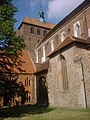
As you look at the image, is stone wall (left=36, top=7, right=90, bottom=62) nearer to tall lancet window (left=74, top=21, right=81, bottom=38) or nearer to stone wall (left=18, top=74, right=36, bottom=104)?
tall lancet window (left=74, top=21, right=81, bottom=38)

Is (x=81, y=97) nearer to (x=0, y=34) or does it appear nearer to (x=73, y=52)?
(x=73, y=52)

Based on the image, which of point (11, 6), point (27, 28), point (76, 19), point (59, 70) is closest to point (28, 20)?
point (27, 28)

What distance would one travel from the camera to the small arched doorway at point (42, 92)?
934 inches

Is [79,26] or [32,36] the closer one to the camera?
[79,26]

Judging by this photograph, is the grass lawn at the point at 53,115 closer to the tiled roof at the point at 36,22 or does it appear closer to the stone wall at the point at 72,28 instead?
the stone wall at the point at 72,28

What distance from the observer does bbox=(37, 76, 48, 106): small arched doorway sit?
23.7 metres

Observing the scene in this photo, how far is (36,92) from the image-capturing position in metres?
27.0

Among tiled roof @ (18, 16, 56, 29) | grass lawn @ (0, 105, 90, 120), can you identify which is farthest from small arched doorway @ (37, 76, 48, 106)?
tiled roof @ (18, 16, 56, 29)

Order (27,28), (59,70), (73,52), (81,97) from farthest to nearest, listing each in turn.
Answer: (27,28), (59,70), (73,52), (81,97)

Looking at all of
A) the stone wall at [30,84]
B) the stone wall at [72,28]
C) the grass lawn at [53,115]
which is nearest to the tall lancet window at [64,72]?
the grass lawn at [53,115]

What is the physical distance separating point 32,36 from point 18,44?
102ft

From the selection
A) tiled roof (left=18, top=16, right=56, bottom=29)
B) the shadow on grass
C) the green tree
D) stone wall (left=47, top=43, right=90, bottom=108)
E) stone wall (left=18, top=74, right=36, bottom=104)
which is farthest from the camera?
tiled roof (left=18, top=16, right=56, bottom=29)

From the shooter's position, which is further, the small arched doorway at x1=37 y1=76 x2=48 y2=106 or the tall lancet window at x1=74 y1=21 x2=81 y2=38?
the tall lancet window at x1=74 y1=21 x2=81 y2=38

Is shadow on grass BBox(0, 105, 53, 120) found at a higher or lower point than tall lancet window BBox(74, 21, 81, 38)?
lower
